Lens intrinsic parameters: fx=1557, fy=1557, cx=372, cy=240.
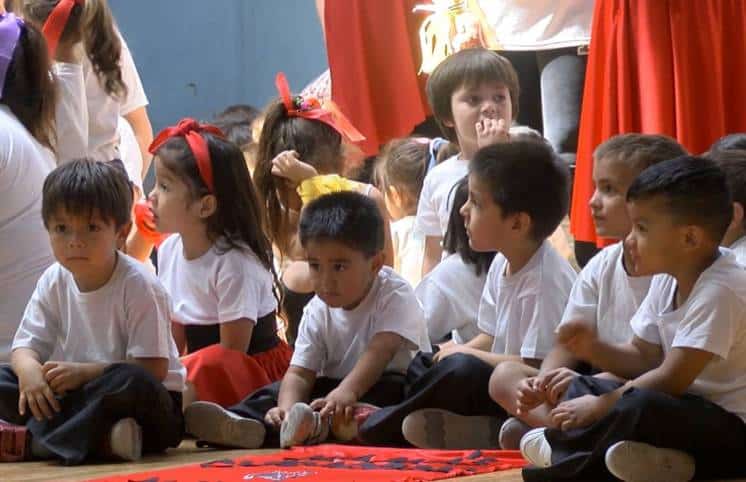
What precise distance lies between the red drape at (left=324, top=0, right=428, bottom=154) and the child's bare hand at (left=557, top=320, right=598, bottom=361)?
2368 mm

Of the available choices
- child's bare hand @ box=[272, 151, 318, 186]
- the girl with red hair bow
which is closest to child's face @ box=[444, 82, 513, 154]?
child's bare hand @ box=[272, 151, 318, 186]

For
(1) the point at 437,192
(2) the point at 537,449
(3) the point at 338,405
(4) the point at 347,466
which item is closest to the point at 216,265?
(3) the point at 338,405

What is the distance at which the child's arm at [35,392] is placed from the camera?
3.20 m

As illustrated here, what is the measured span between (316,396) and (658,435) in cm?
107

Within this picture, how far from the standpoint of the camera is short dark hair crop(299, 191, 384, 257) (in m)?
3.38

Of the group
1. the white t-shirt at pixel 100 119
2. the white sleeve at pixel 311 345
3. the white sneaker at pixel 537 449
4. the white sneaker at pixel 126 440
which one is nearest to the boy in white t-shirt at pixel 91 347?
the white sneaker at pixel 126 440

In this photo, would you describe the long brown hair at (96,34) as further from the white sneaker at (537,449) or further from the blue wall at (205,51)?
the white sneaker at (537,449)

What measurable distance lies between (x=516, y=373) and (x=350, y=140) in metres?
1.61

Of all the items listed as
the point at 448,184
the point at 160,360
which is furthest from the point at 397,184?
the point at 160,360

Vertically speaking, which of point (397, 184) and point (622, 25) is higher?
point (622, 25)

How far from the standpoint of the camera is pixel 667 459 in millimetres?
2590

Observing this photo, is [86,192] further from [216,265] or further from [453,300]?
[453,300]

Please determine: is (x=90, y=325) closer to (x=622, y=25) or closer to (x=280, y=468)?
(x=280, y=468)

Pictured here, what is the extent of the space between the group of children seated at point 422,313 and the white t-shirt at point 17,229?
0.86ft
